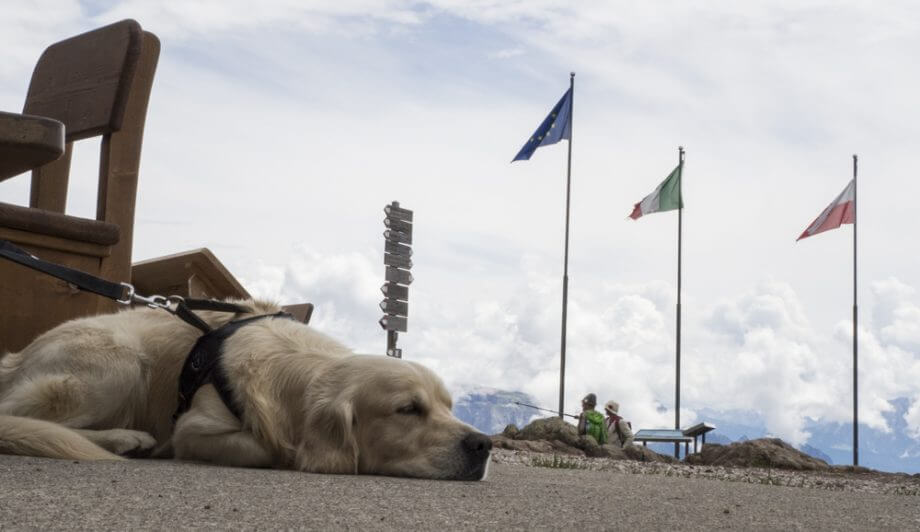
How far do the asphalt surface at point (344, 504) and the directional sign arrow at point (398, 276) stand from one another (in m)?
13.6

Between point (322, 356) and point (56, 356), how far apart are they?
3.53 feet

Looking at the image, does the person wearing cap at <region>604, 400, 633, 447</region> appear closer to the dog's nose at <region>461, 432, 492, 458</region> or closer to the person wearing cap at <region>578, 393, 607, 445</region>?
the person wearing cap at <region>578, 393, 607, 445</region>

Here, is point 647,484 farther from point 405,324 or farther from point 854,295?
point 854,295

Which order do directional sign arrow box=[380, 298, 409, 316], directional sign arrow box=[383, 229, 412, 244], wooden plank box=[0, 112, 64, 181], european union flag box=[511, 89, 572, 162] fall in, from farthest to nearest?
european union flag box=[511, 89, 572, 162]
directional sign arrow box=[383, 229, 412, 244]
directional sign arrow box=[380, 298, 409, 316]
wooden plank box=[0, 112, 64, 181]

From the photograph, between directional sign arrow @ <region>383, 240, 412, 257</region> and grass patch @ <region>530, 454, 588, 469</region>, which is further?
→ directional sign arrow @ <region>383, 240, 412, 257</region>

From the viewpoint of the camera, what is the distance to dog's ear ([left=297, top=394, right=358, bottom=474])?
403 cm

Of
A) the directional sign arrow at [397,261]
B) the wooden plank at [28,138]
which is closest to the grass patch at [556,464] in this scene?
the wooden plank at [28,138]

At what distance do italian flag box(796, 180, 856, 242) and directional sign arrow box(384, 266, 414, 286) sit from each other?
14.3 metres

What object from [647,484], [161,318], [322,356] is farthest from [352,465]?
[647,484]

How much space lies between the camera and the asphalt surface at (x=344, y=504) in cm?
257

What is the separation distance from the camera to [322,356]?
4.34 m

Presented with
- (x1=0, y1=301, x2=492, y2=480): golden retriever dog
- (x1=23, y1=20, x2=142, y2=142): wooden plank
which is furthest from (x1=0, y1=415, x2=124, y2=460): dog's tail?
(x1=23, y1=20, x2=142, y2=142): wooden plank

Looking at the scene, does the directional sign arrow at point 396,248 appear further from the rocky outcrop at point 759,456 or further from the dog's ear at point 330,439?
the dog's ear at point 330,439

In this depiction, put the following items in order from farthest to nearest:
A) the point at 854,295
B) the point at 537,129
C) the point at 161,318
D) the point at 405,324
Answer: the point at 854,295, the point at 537,129, the point at 405,324, the point at 161,318
